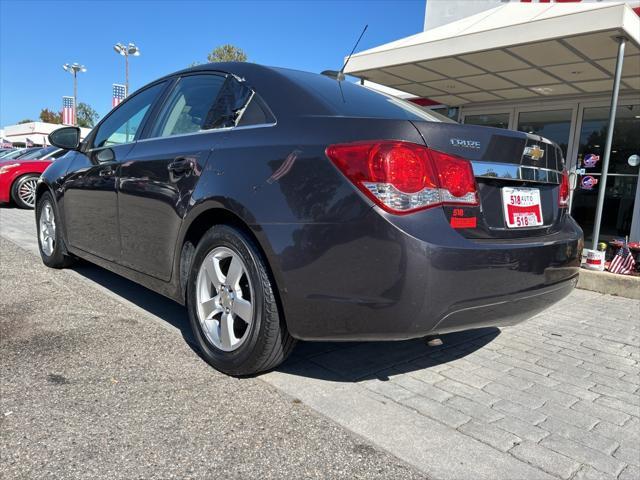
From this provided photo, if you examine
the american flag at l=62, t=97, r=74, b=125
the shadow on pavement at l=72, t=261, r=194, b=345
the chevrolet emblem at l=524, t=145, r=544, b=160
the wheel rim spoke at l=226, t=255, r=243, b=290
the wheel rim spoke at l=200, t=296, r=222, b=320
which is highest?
the american flag at l=62, t=97, r=74, b=125

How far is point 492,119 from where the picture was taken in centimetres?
1059

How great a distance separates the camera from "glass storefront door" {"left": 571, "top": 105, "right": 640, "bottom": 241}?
8.45 metres

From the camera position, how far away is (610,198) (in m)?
8.83

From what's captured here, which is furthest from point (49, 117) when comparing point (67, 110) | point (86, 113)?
point (67, 110)

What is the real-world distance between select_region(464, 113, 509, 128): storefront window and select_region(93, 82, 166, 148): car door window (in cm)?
831

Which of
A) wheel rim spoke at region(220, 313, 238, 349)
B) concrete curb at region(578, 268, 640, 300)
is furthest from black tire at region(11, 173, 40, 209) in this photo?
concrete curb at region(578, 268, 640, 300)

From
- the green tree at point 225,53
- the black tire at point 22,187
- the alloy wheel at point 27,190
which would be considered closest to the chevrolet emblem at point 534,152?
the black tire at point 22,187

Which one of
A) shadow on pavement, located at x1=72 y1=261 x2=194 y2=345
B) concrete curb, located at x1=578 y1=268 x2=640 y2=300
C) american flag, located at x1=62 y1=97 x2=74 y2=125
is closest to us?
shadow on pavement, located at x1=72 y1=261 x2=194 y2=345

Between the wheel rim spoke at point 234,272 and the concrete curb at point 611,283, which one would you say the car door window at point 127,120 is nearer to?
the wheel rim spoke at point 234,272

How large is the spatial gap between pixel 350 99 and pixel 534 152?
0.97m

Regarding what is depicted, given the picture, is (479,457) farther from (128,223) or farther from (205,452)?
(128,223)

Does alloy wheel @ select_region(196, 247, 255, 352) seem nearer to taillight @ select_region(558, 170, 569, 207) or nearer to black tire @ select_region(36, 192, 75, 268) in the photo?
taillight @ select_region(558, 170, 569, 207)

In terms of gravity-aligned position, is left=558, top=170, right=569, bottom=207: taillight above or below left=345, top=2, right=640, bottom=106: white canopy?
below

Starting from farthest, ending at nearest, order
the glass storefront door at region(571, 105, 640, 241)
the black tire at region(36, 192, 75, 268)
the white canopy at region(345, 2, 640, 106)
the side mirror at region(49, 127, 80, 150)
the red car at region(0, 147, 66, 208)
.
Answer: the red car at region(0, 147, 66, 208) < the glass storefront door at region(571, 105, 640, 241) < the white canopy at region(345, 2, 640, 106) < the black tire at region(36, 192, 75, 268) < the side mirror at region(49, 127, 80, 150)
